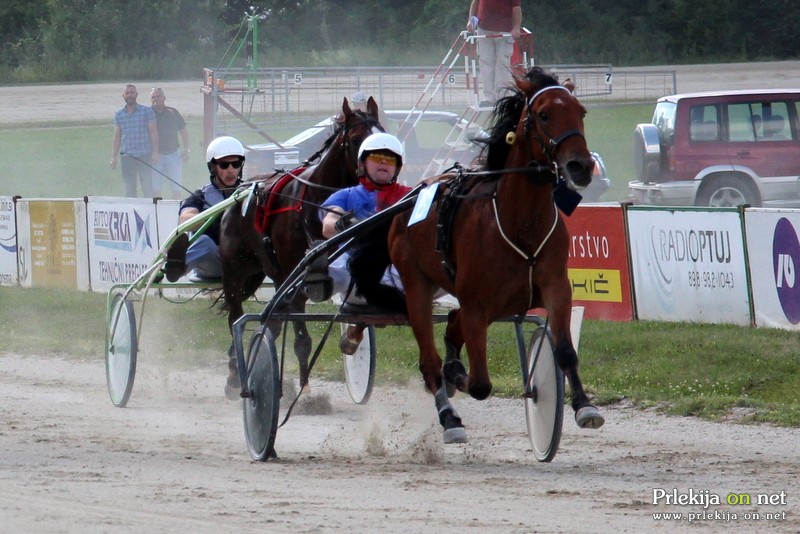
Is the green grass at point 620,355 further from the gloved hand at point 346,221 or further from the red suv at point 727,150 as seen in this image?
the red suv at point 727,150

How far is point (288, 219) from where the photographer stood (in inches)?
302

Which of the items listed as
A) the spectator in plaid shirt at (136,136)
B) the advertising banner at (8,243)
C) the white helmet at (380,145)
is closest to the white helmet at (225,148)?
the white helmet at (380,145)

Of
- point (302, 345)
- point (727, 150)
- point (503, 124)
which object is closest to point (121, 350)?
point (302, 345)

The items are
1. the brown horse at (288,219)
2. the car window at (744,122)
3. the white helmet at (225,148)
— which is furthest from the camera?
the car window at (744,122)

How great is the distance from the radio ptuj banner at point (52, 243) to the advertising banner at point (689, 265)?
259 inches

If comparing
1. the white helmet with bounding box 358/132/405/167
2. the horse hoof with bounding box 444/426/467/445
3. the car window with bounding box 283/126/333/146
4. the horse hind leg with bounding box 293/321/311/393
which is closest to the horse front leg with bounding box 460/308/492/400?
the horse hoof with bounding box 444/426/467/445

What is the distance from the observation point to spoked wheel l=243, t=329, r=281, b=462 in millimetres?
6219

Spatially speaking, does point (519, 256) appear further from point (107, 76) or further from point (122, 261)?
point (107, 76)

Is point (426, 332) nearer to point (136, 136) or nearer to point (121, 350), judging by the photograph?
point (121, 350)

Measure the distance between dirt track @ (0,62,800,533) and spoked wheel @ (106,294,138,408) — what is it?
15cm

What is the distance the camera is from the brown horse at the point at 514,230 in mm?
5543

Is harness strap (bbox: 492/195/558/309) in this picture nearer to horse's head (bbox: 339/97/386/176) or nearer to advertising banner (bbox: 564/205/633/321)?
→ horse's head (bbox: 339/97/386/176)

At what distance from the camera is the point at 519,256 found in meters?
5.71

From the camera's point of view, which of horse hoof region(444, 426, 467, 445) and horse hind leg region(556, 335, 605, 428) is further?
horse hoof region(444, 426, 467, 445)
